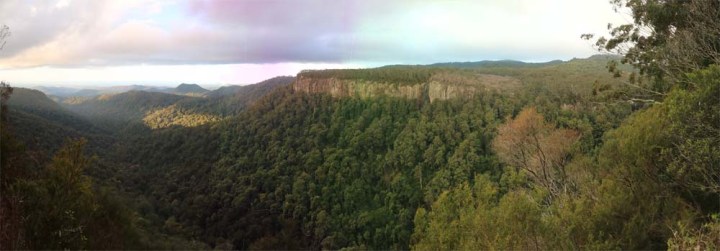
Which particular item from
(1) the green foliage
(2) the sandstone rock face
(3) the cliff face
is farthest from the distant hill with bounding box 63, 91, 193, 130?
(2) the sandstone rock face

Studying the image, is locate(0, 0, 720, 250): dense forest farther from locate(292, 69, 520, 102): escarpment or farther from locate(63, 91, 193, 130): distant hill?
locate(63, 91, 193, 130): distant hill

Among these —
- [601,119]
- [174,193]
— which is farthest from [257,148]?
[601,119]

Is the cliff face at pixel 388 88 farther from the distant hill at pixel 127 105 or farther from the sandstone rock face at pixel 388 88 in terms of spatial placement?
the distant hill at pixel 127 105

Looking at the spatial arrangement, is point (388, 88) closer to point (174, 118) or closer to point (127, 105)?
point (174, 118)

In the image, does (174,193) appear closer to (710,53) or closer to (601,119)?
(601,119)

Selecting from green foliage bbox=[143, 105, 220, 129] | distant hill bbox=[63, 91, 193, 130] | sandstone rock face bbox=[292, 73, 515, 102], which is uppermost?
sandstone rock face bbox=[292, 73, 515, 102]

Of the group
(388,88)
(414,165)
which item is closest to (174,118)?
(388,88)
